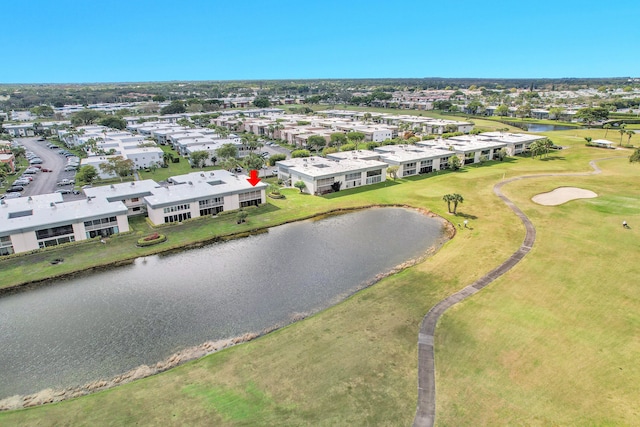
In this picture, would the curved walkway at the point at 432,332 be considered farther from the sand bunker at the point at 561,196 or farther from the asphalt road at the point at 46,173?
the asphalt road at the point at 46,173

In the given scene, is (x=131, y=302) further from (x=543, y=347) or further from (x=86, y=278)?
(x=543, y=347)

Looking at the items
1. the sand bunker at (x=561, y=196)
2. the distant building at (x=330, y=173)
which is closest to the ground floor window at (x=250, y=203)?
the distant building at (x=330, y=173)

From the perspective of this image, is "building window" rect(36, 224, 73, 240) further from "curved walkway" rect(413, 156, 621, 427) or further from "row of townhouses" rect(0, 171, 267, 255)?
"curved walkway" rect(413, 156, 621, 427)

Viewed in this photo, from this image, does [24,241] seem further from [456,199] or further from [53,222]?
[456,199]

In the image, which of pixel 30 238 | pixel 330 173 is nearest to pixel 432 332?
pixel 330 173

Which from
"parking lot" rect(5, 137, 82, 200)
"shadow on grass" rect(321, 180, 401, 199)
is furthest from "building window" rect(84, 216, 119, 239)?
"shadow on grass" rect(321, 180, 401, 199)

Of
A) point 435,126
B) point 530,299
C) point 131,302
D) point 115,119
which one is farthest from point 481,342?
point 115,119
